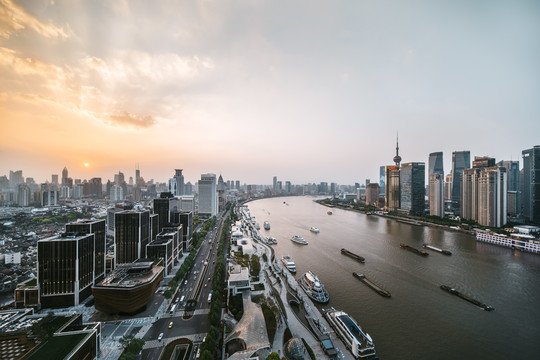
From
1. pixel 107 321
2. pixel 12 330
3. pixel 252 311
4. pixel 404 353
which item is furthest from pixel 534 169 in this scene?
pixel 12 330

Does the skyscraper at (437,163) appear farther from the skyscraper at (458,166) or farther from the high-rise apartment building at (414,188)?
the high-rise apartment building at (414,188)

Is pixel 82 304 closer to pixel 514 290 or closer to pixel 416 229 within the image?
pixel 514 290

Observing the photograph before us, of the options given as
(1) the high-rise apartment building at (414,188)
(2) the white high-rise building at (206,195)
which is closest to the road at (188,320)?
(2) the white high-rise building at (206,195)

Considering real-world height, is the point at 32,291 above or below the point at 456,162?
below

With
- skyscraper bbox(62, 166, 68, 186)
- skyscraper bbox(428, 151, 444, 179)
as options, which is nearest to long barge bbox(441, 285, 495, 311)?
skyscraper bbox(428, 151, 444, 179)

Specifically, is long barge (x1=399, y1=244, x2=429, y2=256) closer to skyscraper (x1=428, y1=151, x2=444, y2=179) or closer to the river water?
the river water

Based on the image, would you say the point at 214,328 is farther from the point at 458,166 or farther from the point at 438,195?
the point at 458,166
